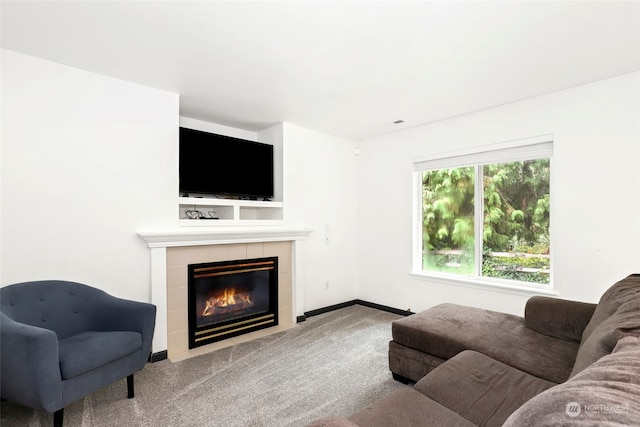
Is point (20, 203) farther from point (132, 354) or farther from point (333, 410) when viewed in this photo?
point (333, 410)

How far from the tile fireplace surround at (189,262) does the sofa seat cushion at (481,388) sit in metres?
2.27

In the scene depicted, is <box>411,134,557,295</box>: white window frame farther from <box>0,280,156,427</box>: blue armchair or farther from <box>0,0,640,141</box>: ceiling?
<box>0,280,156,427</box>: blue armchair

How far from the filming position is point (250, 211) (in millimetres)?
4176

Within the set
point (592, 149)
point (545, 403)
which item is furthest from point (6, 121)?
point (592, 149)

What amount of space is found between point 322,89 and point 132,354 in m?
2.63

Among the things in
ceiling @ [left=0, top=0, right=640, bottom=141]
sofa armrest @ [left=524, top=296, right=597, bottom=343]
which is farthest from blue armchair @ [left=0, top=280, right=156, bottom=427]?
sofa armrest @ [left=524, top=296, right=597, bottom=343]

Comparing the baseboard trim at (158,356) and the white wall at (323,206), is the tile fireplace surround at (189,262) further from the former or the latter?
the white wall at (323,206)

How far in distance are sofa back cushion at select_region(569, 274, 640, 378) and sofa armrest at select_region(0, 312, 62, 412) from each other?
2.47m

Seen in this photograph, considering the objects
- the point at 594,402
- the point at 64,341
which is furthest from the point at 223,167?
the point at 594,402

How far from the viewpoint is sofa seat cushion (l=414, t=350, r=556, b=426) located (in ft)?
4.54

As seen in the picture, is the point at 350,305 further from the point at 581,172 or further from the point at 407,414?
the point at 407,414

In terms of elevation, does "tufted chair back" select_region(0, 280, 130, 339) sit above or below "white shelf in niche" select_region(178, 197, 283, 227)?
below

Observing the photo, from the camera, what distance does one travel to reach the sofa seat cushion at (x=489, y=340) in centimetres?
181

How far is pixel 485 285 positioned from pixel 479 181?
1.20 m
